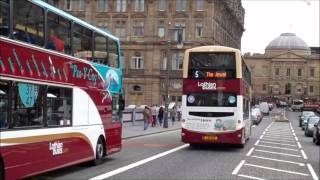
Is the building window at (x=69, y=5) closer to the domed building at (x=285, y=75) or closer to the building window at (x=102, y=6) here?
the building window at (x=102, y=6)

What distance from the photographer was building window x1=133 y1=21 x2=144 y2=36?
102 m

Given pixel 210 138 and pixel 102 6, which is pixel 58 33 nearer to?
pixel 210 138

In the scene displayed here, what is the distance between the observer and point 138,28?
10250 centimetres

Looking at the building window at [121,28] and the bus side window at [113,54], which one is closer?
the bus side window at [113,54]

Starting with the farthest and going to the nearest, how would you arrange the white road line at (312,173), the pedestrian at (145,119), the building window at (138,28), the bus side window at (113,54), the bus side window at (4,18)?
1. the building window at (138,28)
2. the pedestrian at (145,119)
3. the bus side window at (113,54)
4. the white road line at (312,173)
5. the bus side window at (4,18)

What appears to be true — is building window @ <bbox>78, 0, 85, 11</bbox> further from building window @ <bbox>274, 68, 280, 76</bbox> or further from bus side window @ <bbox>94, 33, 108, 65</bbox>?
A: bus side window @ <bbox>94, 33, 108, 65</bbox>

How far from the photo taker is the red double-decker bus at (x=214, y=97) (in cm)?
2472

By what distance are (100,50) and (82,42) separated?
1.74 m

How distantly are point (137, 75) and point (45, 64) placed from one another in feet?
292

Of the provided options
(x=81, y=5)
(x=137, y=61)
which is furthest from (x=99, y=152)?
(x=81, y=5)

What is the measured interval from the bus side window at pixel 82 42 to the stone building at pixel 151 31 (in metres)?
81.8

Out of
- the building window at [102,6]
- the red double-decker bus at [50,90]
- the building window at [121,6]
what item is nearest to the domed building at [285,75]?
the building window at [121,6]

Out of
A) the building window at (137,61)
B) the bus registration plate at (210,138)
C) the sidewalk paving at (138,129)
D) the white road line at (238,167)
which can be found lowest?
the white road line at (238,167)

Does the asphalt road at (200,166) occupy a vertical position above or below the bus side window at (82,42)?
below
